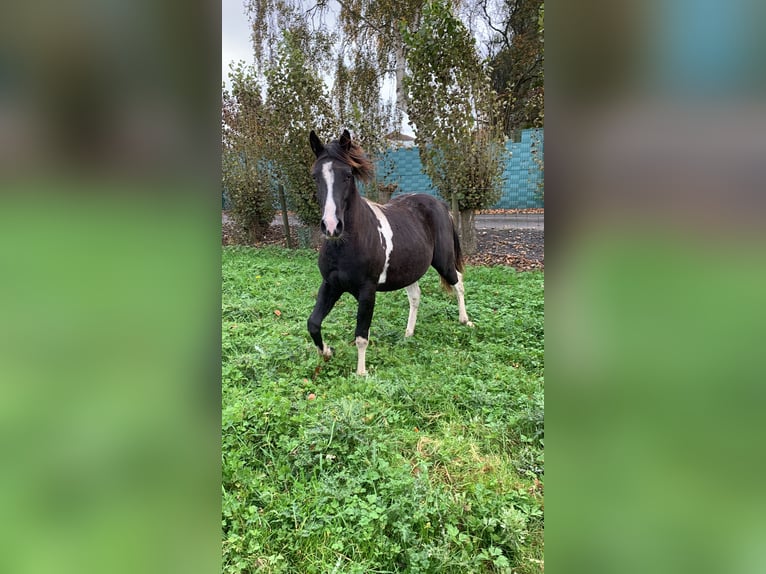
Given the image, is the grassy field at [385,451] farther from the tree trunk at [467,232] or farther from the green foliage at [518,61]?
the green foliage at [518,61]

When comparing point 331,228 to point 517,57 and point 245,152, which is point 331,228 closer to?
point 245,152

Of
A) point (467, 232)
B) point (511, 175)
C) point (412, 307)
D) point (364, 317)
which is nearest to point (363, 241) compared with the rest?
point (364, 317)

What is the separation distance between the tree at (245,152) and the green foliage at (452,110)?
3.46 metres

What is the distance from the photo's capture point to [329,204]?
2521 millimetres

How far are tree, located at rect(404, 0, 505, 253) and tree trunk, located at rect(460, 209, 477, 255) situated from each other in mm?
104

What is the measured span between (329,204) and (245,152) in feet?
23.0

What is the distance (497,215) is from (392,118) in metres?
2.85

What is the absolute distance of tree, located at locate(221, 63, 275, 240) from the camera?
836 centimetres

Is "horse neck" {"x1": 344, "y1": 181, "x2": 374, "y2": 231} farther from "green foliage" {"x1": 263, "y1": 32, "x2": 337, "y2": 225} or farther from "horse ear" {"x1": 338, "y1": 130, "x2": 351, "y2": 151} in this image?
"green foliage" {"x1": 263, "y1": 32, "x2": 337, "y2": 225}

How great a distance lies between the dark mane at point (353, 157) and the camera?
Answer: 264cm

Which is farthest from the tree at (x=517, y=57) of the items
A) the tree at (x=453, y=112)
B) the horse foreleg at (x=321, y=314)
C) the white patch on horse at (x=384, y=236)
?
the horse foreleg at (x=321, y=314)

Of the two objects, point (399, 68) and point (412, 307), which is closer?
point (412, 307)
